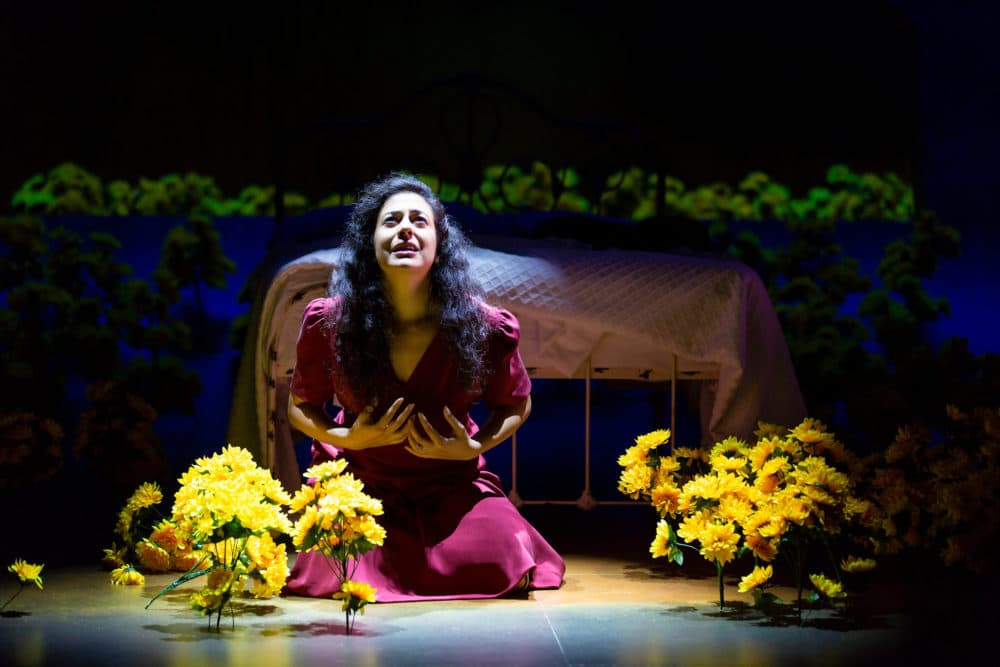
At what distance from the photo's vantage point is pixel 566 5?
5770mm

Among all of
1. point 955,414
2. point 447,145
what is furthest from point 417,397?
point 447,145

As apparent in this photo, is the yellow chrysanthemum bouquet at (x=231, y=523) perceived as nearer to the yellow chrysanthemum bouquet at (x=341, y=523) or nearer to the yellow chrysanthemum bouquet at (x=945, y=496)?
the yellow chrysanthemum bouquet at (x=341, y=523)

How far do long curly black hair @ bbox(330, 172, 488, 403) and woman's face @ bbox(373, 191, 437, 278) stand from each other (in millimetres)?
26

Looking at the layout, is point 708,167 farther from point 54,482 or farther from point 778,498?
point 778,498

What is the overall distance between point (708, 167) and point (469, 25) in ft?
4.31

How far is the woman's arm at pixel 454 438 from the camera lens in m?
2.21

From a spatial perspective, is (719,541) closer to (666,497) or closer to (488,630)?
(666,497)

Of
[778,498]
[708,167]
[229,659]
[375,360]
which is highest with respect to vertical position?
[708,167]

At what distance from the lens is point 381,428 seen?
222cm

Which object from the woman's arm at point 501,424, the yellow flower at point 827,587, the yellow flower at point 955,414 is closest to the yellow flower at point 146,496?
the woman's arm at point 501,424

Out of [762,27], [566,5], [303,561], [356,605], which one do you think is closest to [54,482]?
[303,561]

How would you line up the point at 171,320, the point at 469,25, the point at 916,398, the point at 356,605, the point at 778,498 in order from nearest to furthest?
1. the point at 356,605
2. the point at 778,498
3. the point at 916,398
4. the point at 171,320
5. the point at 469,25

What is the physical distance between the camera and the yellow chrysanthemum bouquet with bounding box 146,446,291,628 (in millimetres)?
1928

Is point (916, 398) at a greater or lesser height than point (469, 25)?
lesser
